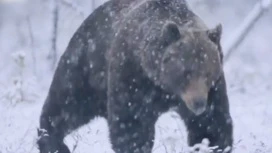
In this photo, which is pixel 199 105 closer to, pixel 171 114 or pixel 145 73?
pixel 145 73

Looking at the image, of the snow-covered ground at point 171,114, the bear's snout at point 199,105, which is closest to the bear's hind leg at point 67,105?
the snow-covered ground at point 171,114

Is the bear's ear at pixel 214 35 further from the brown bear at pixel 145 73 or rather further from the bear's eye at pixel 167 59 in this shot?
the bear's eye at pixel 167 59

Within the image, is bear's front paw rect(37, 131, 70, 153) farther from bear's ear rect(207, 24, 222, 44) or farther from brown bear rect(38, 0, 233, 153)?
bear's ear rect(207, 24, 222, 44)

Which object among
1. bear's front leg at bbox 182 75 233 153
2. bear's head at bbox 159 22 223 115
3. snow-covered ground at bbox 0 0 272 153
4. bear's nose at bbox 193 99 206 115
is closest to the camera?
bear's nose at bbox 193 99 206 115

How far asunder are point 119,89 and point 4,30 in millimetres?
13773

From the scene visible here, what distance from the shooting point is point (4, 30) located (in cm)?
1873

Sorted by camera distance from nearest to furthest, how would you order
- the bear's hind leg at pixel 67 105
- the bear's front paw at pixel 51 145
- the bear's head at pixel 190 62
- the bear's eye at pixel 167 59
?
the bear's head at pixel 190 62 < the bear's eye at pixel 167 59 < the bear's hind leg at pixel 67 105 < the bear's front paw at pixel 51 145

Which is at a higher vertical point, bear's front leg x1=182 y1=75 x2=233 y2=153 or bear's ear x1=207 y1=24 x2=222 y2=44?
bear's ear x1=207 y1=24 x2=222 y2=44

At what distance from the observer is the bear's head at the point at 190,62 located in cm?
493

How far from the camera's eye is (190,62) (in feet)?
16.3

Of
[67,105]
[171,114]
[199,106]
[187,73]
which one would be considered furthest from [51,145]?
[199,106]

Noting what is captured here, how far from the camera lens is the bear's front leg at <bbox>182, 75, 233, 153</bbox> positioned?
525 cm

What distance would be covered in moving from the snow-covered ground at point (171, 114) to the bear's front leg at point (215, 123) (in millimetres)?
143

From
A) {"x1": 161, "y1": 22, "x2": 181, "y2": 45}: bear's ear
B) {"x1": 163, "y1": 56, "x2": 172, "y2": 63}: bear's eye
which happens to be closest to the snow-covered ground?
{"x1": 163, "y1": 56, "x2": 172, "y2": 63}: bear's eye
